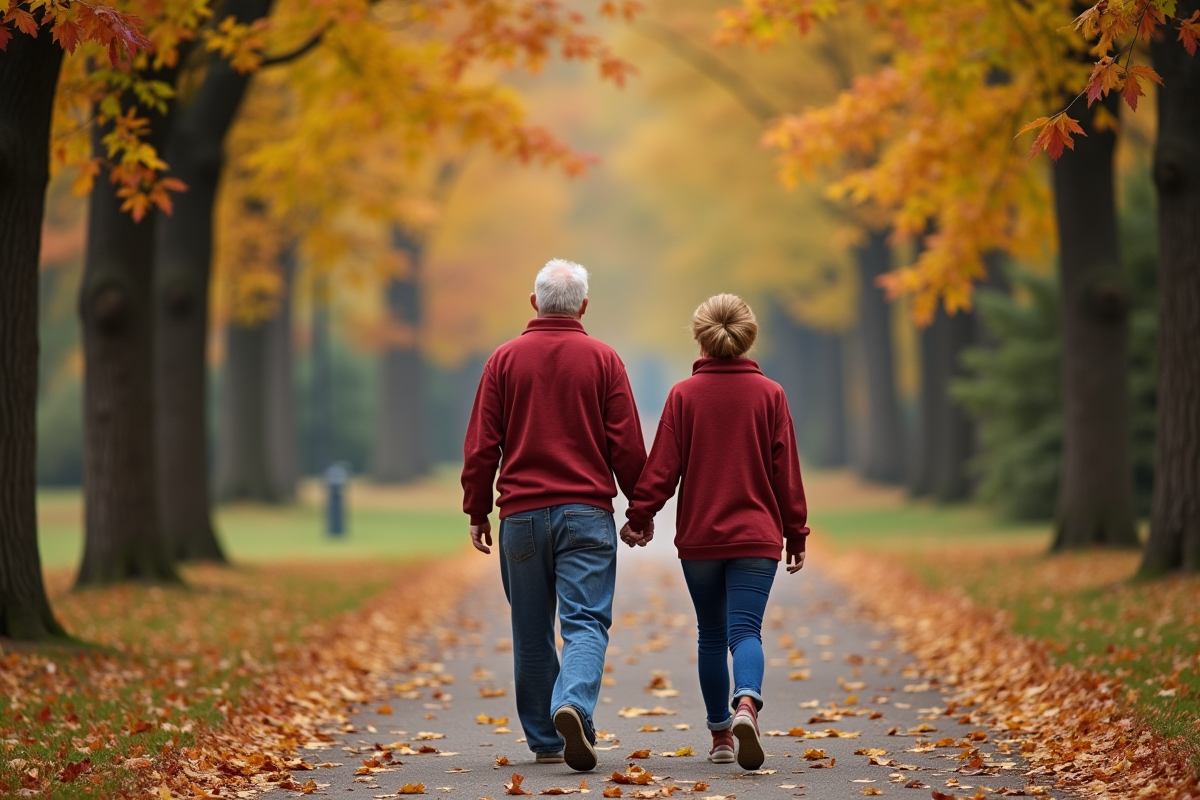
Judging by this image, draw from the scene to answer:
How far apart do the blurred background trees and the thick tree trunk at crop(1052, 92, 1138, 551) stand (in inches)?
1.4

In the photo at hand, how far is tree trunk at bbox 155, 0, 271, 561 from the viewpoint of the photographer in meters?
14.0

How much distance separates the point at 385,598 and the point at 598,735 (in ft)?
22.0

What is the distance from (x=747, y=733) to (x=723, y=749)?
17.2 inches

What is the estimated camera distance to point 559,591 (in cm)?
600

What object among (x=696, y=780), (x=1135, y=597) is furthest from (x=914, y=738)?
(x=1135, y=597)

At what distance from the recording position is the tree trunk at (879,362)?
100 feet

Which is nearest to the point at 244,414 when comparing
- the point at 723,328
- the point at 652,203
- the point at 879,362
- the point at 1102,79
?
the point at 879,362

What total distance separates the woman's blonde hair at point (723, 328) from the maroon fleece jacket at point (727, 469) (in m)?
0.06

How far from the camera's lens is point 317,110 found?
15.6 meters

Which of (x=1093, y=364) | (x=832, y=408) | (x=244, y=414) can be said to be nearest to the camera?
(x=1093, y=364)

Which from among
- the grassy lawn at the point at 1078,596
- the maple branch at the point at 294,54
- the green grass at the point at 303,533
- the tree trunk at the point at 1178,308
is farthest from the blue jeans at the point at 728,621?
the green grass at the point at 303,533

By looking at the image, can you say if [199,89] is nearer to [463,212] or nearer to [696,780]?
[696,780]

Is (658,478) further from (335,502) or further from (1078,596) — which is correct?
(335,502)

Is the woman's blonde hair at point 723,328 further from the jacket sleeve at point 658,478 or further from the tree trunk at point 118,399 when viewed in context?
the tree trunk at point 118,399
